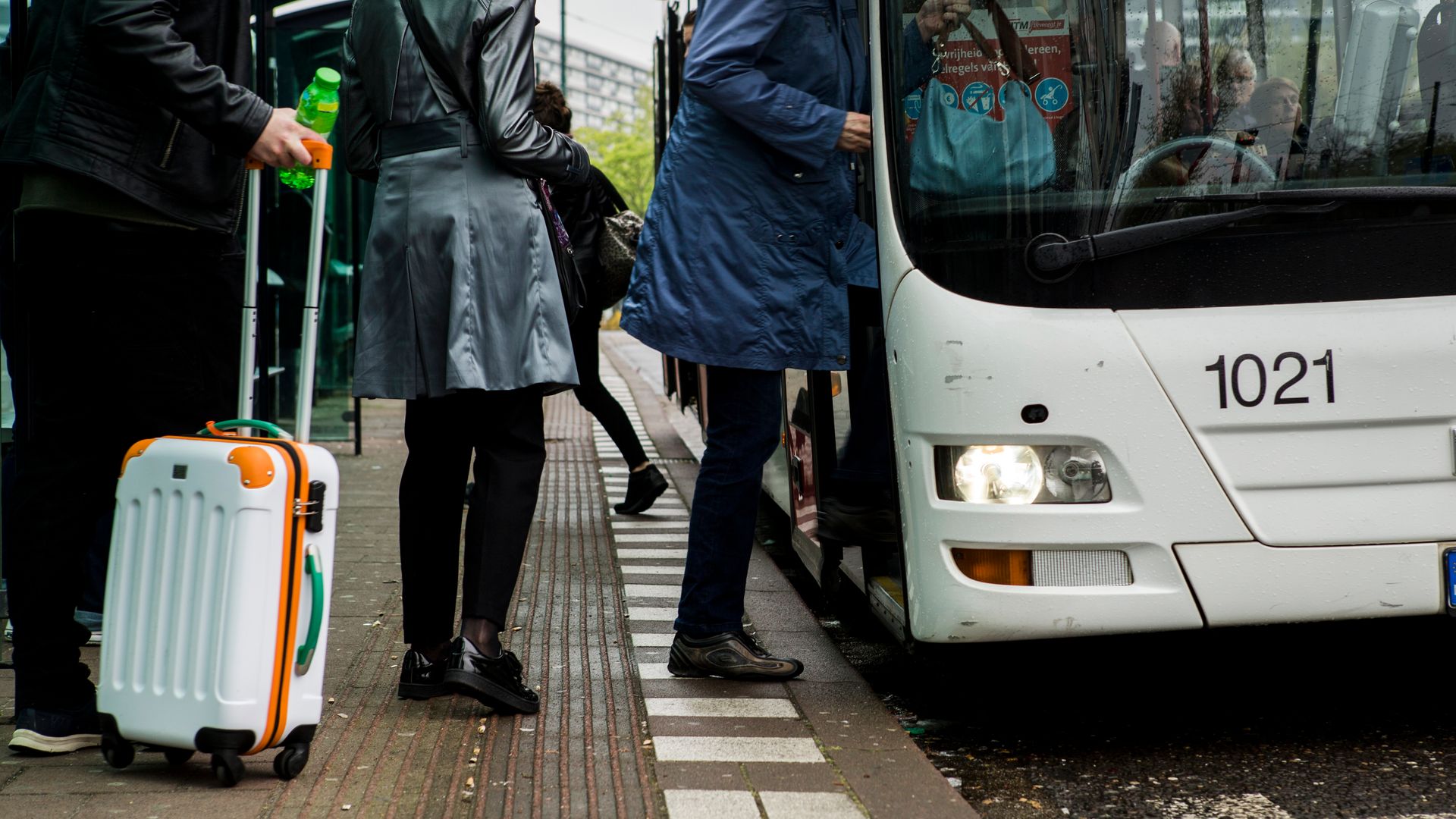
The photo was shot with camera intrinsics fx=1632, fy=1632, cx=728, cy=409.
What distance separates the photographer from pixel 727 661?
427cm

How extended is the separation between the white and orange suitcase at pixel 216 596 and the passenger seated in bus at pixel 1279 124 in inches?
83.8

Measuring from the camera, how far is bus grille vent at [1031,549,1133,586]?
349cm

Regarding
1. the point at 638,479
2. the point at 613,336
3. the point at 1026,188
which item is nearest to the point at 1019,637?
the point at 1026,188

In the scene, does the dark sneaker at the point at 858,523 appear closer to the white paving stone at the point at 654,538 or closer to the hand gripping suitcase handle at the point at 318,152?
the hand gripping suitcase handle at the point at 318,152

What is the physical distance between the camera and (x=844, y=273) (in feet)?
13.6

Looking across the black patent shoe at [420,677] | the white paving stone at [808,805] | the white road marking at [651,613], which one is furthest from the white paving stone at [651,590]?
the white paving stone at [808,805]

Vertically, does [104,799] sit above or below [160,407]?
below

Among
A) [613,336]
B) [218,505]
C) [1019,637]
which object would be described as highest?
[613,336]

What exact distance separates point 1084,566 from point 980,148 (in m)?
0.96

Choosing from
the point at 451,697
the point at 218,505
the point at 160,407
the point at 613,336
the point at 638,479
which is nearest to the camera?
the point at 218,505

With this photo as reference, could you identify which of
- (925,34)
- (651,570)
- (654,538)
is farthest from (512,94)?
(654,538)

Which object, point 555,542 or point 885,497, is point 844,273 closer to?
point 885,497

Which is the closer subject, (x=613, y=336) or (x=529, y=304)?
(x=529, y=304)

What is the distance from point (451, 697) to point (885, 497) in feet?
4.00
